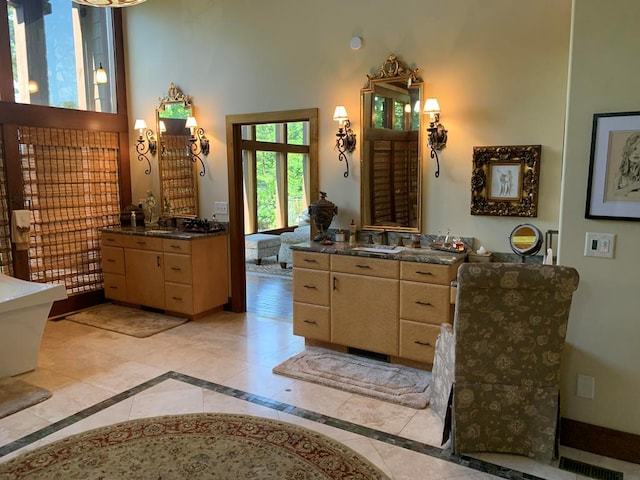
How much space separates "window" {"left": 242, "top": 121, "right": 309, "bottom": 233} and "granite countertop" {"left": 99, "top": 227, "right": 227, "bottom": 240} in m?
3.68

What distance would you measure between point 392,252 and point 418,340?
69cm

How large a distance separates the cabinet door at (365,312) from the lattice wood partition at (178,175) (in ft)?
7.48

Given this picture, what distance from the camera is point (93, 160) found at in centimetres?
546

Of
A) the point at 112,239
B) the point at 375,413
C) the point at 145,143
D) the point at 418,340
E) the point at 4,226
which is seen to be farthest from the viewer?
the point at 145,143

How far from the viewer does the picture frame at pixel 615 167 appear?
242 cm

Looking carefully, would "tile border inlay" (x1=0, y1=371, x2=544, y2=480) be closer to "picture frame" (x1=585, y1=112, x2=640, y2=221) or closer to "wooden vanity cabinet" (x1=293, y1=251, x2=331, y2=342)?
"wooden vanity cabinet" (x1=293, y1=251, x2=331, y2=342)

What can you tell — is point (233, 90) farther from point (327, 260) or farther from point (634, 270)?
point (634, 270)

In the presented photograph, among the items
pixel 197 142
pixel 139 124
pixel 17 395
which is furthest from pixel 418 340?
pixel 139 124

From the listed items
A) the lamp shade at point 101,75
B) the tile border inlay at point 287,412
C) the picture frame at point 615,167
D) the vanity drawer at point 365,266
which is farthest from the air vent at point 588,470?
the lamp shade at point 101,75

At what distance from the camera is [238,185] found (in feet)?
16.8

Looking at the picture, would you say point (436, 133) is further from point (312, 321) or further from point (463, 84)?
point (312, 321)

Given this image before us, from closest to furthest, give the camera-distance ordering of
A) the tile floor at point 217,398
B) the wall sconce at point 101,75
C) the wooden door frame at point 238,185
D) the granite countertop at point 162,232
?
the tile floor at point 217,398, the wooden door frame at point 238,185, the granite countertop at point 162,232, the wall sconce at point 101,75

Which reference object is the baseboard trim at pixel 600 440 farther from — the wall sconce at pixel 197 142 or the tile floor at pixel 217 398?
the wall sconce at pixel 197 142

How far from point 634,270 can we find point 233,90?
389 centimetres
